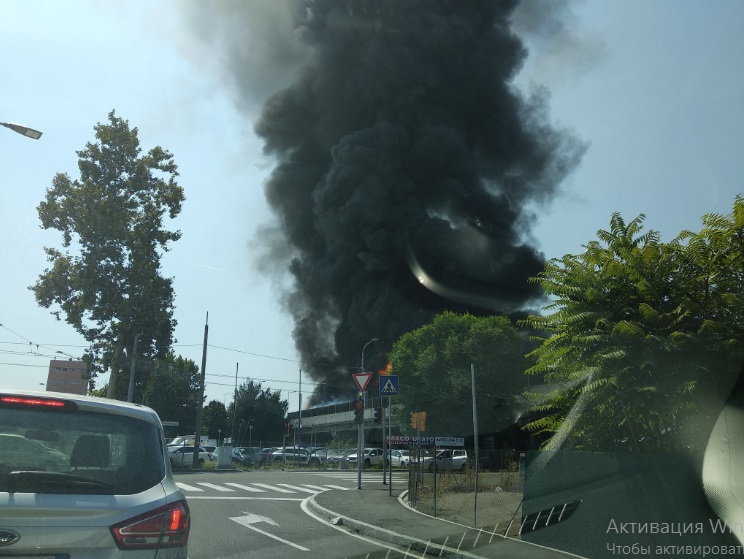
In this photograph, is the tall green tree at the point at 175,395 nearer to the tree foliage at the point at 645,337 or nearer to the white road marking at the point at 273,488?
the white road marking at the point at 273,488

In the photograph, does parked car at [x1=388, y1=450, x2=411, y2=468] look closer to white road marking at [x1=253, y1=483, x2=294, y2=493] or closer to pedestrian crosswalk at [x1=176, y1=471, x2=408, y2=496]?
pedestrian crosswalk at [x1=176, y1=471, x2=408, y2=496]

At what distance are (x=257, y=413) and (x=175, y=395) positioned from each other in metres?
15.0

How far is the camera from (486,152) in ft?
191

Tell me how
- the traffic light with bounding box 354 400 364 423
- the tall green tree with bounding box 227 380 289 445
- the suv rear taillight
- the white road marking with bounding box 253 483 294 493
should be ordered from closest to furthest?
1. the suv rear taillight
2. the white road marking with bounding box 253 483 294 493
3. the traffic light with bounding box 354 400 364 423
4. the tall green tree with bounding box 227 380 289 445

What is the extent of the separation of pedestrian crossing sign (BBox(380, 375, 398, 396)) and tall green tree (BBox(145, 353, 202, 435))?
172 feet

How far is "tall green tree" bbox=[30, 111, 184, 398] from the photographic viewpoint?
111 feet

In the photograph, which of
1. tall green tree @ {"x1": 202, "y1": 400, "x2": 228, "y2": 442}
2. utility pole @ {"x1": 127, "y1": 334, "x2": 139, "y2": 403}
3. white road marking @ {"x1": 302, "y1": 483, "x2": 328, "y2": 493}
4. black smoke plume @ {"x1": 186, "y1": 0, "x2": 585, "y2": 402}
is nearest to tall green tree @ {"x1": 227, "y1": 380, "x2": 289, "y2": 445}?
tall green tree @ {"x1": 202, "y1": 400, "x2": 228, "y2": 442}

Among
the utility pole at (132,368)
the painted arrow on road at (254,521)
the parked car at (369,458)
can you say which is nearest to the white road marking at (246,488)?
the painted arrow on road at (254,521)

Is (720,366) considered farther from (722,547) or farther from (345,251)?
(345,251)

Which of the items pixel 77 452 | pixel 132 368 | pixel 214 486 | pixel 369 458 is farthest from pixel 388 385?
pixel 369 458

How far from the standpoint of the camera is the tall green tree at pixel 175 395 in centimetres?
6969

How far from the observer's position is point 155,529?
3418 mm

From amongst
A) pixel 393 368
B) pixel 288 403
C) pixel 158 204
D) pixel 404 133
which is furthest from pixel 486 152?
pixel 288 403

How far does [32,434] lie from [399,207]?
165 ft
